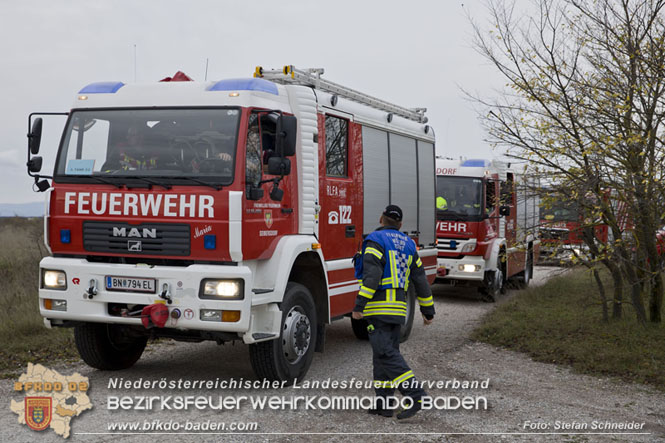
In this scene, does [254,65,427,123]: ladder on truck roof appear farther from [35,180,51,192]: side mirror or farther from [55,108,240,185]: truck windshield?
[35,180,51,192]: side mirror

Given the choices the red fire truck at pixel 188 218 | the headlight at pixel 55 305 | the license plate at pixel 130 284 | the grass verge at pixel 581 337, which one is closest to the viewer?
the red fire truck at pixel 188 218

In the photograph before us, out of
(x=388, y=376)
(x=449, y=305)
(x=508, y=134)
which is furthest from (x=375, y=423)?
(x=449, y=305)

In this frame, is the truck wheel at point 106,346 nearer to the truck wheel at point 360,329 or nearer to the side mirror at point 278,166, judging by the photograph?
the side mirror at point 278,166

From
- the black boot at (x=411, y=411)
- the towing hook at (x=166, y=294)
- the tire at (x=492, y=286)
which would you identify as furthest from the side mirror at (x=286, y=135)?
the tire at (x=492, y=286)

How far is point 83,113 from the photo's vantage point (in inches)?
277

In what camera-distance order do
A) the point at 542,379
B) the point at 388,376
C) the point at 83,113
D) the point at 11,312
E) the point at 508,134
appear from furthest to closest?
the point at 11,312
the point at 508,134
the point at 542,379
the point at 83,113
the point at 388,376

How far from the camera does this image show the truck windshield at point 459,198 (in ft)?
46.8

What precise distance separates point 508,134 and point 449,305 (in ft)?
18.5

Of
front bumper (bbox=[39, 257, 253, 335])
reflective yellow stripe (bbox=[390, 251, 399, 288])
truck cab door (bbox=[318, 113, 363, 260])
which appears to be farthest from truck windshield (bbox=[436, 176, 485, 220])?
front bumper (bbox=[39, 257, 253, 335])

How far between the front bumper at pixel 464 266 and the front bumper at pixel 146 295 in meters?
8.61

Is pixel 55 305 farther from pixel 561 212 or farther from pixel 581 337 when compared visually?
pixel 581 337

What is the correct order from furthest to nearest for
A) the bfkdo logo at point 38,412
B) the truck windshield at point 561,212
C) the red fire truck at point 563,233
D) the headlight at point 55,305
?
1. the red fire truck at point 563,233
2. the truck windshield at point 561,212
3. the headlight at point 55,305
4. the bfkdo logo at point 38,412

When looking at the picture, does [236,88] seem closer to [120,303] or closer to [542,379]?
[120,303]

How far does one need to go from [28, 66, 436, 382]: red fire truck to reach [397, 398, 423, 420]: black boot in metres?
1.37
